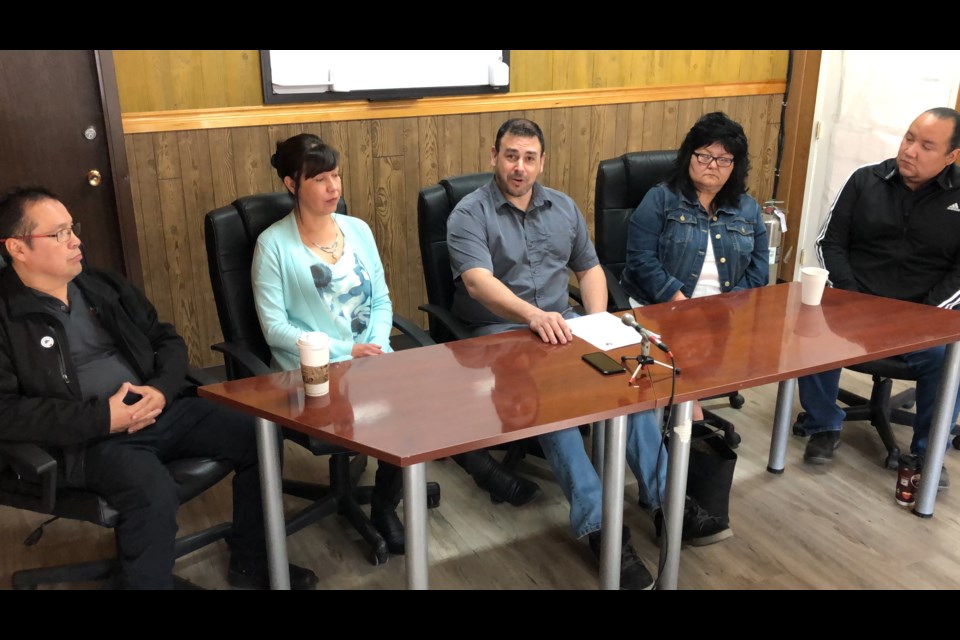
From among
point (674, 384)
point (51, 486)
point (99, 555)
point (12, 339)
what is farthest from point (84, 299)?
point (674, 384)

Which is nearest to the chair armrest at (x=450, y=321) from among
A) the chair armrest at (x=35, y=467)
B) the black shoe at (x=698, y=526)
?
the black shoe at (x=698, y=526)

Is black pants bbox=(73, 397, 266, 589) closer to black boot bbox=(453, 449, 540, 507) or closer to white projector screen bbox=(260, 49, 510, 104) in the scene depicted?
black boot bbox=(453, 449, 540, 507)

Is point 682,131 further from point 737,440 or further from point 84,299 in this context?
point 84,299

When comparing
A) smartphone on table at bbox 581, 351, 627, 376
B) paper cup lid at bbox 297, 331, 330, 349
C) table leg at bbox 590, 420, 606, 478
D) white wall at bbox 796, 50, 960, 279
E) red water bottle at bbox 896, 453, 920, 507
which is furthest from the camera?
white wall at bbox 796, 50, 960, 279

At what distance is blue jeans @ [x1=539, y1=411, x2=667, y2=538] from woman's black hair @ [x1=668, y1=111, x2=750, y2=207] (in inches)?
35.7

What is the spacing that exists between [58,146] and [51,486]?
1619mm

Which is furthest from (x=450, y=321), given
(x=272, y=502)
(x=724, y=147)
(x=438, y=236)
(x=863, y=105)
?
(x=863, y=105)

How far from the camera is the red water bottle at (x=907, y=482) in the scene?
2766 millimetres

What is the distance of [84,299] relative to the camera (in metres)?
2.27

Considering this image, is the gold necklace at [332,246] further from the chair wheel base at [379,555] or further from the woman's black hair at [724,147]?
the woman's black hair at [724,147]

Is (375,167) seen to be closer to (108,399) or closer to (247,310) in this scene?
(247,310)

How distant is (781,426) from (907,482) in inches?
16.5

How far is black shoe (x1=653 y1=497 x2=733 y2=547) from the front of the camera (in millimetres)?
2561

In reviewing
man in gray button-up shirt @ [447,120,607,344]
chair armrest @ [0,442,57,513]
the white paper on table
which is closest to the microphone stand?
the white paper on table
